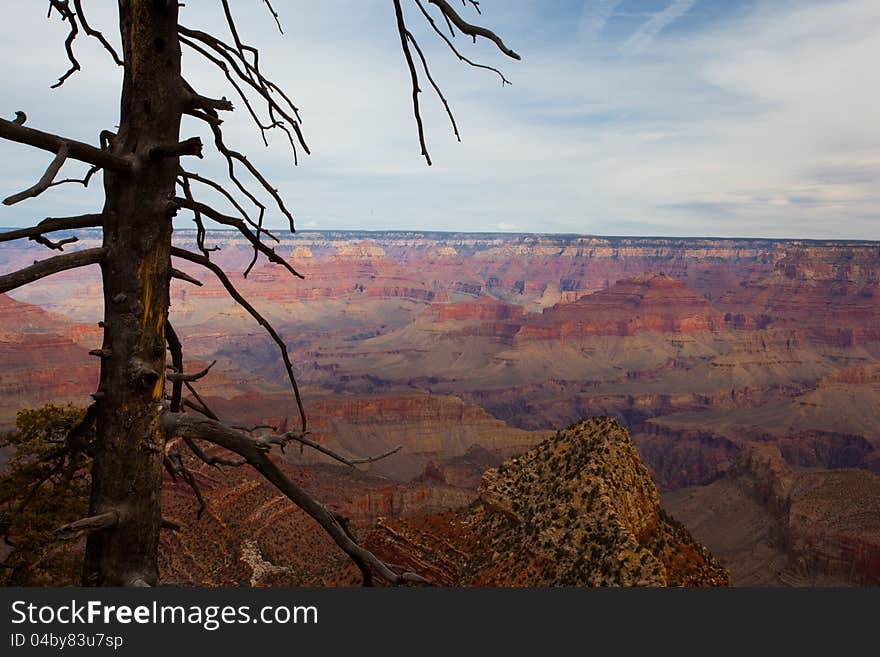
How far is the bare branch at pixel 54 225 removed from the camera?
331cm

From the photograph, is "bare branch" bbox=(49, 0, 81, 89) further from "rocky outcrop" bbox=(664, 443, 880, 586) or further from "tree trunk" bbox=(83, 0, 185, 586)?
"rocky outcrop" bbox=(664, 443, 880, 586)

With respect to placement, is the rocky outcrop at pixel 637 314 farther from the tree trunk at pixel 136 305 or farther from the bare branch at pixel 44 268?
the bare branch at pixel 44 268

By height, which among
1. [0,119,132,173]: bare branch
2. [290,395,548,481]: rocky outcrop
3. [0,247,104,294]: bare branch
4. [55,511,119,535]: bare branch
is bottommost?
[290,395,548,481]: rocky outcrop

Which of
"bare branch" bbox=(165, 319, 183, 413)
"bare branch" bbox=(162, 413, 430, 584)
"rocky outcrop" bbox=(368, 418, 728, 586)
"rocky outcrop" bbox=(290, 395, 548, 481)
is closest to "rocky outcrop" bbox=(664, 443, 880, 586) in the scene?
"rocky outcrop" bbox=(290, 395, 548, 481)

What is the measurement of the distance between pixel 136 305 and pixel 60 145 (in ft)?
2.59

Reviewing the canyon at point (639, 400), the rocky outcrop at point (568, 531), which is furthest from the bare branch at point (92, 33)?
the rocky outcrop at point (568, 531)

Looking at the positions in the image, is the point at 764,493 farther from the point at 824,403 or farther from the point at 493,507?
A: the point at 493,507

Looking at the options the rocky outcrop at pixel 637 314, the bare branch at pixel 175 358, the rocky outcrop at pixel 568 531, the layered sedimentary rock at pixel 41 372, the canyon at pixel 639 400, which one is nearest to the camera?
the bare branch at pixel 175 358

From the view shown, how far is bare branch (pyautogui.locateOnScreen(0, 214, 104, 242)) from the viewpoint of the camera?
3.31m

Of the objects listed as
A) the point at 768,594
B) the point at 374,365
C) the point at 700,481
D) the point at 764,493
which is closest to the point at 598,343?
the point at 374,365

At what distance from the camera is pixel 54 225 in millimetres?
3510

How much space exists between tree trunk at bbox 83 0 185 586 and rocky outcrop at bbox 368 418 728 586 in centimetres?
1179

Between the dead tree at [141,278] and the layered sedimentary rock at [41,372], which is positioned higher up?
the dead tree at [141,278]

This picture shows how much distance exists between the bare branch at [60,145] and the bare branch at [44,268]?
1.30 ft
